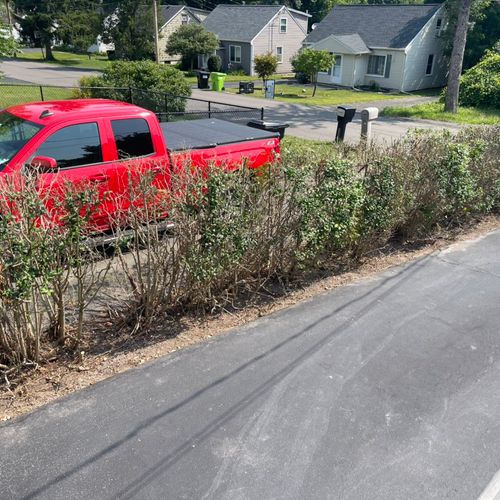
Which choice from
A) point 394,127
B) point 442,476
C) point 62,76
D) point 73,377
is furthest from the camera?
point 62,76

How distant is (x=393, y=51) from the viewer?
34.1 meters

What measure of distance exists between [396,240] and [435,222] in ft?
2.55

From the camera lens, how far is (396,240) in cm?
767

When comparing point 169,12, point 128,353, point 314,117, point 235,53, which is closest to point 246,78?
point 235,53

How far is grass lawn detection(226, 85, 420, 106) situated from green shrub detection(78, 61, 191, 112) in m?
10.8

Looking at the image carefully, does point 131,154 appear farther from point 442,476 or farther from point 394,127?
point 394,127

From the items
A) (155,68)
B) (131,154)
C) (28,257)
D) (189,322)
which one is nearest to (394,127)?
(155,68)

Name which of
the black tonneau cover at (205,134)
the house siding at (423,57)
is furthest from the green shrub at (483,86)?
the black tonneau cover at (205,134)

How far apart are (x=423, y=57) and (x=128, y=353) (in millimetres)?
36468

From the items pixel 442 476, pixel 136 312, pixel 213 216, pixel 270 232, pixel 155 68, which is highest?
pixel 155 68

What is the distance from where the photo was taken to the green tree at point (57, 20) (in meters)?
42.7

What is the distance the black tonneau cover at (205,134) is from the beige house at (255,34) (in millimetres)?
35105

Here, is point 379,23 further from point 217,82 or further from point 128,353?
point 128,353

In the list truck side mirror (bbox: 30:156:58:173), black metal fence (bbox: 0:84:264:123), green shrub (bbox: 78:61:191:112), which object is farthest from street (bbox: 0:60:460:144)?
truck side mirror (bbox: 30:156:58:173)
